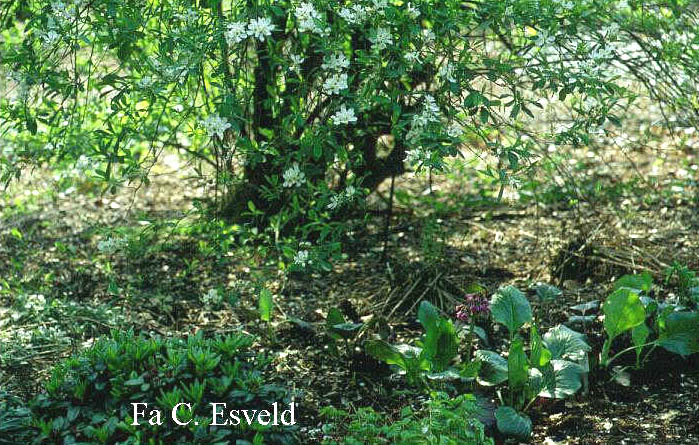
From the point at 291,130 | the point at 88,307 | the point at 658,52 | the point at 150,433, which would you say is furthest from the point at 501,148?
the point at 88,307

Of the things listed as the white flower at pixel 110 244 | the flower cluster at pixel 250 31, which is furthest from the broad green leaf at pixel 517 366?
the white flower at pixel 110 244

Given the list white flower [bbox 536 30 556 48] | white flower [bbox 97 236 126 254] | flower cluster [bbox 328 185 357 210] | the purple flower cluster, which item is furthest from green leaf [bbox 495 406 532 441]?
white flower [bbox 97 236 126 254]

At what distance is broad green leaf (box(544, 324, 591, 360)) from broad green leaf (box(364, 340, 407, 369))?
1.85ft

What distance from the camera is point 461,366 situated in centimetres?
306

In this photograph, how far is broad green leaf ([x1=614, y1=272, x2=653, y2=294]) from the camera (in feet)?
10.7

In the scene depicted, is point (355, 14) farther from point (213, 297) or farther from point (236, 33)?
point (213, 297)

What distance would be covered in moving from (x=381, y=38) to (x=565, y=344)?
50.3 inches

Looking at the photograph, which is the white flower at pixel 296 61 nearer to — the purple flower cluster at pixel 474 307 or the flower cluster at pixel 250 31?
the flower cluster at pixel 250 31

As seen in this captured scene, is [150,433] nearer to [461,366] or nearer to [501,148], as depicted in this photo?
[461,366]

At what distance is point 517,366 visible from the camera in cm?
278

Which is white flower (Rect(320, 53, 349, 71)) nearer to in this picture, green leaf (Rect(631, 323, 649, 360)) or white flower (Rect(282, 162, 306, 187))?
white flower (Rect(282, 162, 306, 187))

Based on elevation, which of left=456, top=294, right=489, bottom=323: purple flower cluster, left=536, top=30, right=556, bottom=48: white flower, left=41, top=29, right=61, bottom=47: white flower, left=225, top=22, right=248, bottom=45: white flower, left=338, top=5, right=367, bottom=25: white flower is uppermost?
left=41, top=29, right=61, bottom=47: white flower

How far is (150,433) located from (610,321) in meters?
1.66

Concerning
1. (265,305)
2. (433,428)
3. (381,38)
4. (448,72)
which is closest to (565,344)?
(433,428)
